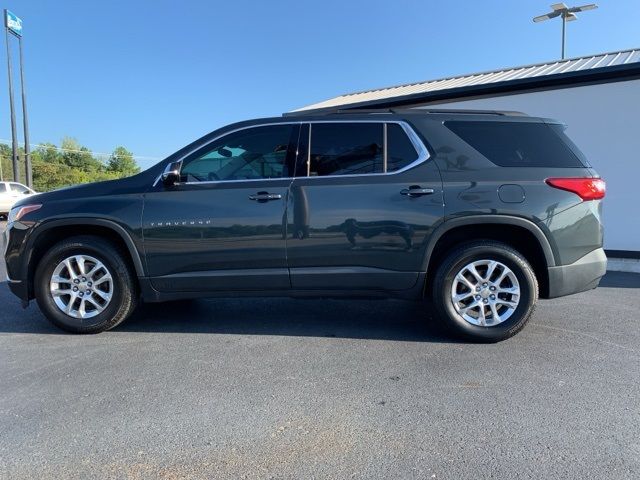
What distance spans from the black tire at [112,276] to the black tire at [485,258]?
269cm

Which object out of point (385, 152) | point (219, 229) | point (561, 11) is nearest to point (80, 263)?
point (219, 229)

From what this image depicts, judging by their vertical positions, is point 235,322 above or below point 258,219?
below

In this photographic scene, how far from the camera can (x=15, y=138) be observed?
26.0 meters

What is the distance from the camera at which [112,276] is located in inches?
167

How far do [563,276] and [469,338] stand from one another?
0.93 meters

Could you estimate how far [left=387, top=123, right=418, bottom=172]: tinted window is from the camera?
13.6 feet

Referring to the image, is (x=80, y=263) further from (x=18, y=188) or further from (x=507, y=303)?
(x=18, y=188)

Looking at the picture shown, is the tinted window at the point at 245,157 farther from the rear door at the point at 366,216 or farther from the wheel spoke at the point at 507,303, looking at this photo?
the wheel spoke at the point at 507,303

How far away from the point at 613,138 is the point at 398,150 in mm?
5437

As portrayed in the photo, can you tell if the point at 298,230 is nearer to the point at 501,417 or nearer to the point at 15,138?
the point at 501,417

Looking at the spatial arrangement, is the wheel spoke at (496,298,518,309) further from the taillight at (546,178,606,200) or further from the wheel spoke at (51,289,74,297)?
the wheel spoke at (51,289,74,297)

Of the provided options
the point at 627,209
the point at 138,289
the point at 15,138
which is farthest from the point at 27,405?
the point at 15,138

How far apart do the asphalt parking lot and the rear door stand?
0.60 meters

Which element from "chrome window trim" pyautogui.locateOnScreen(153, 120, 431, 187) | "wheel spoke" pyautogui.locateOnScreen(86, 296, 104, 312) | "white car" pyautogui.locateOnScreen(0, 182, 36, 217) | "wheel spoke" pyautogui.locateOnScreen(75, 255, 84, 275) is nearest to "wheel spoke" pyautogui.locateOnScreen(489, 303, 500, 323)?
"chrome window trim" pyautogui.locateOnScreen(153, 120, 431, 187)
